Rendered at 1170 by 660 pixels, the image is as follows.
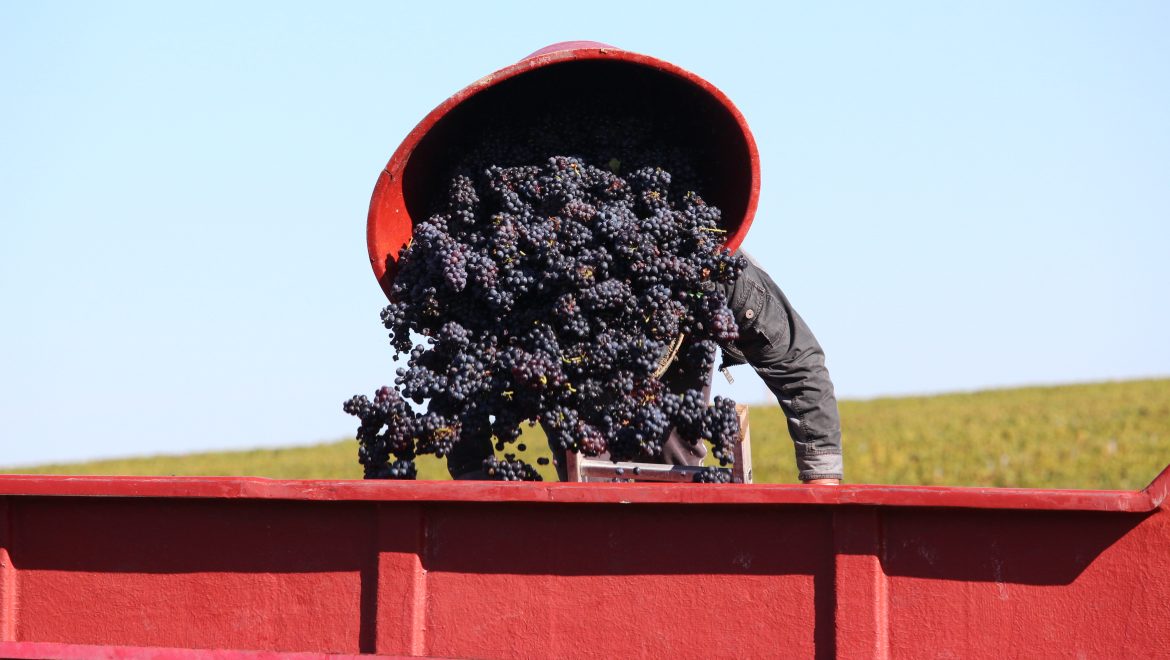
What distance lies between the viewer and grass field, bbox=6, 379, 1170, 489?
15.2 meters

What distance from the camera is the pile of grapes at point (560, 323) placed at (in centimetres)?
354

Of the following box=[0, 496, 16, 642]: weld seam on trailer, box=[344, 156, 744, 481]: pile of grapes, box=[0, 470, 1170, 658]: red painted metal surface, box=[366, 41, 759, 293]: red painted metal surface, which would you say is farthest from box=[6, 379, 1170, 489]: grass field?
box=[0, 496, 16, 642]: weld seam on trailer

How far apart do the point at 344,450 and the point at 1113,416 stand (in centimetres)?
1408

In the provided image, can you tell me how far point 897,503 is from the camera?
260 centimetres

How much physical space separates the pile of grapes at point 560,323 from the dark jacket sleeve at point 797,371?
0.32 metres

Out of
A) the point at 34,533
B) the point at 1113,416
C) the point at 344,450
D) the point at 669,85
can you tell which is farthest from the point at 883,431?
the point at 34,533

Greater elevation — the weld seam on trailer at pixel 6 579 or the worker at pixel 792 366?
the worker at pixel 792 366

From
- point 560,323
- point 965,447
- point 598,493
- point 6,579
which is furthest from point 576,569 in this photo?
point 965,447

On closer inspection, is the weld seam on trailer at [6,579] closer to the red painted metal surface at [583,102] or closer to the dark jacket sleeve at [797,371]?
the red painted metal surface at [583,102]

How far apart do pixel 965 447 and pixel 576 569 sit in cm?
1545

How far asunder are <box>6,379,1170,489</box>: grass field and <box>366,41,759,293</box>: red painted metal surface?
11.0 meters

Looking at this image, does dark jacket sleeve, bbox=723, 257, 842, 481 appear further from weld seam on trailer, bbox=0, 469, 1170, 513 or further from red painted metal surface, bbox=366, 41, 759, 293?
weld seam on trailer, bbox=0, 469, 1170, 513

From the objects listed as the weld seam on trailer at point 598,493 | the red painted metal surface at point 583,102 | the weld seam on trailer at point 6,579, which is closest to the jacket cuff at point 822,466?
the red painted metal surface at point 583,102

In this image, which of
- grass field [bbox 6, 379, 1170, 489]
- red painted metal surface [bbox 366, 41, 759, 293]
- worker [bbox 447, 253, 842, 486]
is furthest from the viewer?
grass field [bbox 6, 379, 1170, 489]
